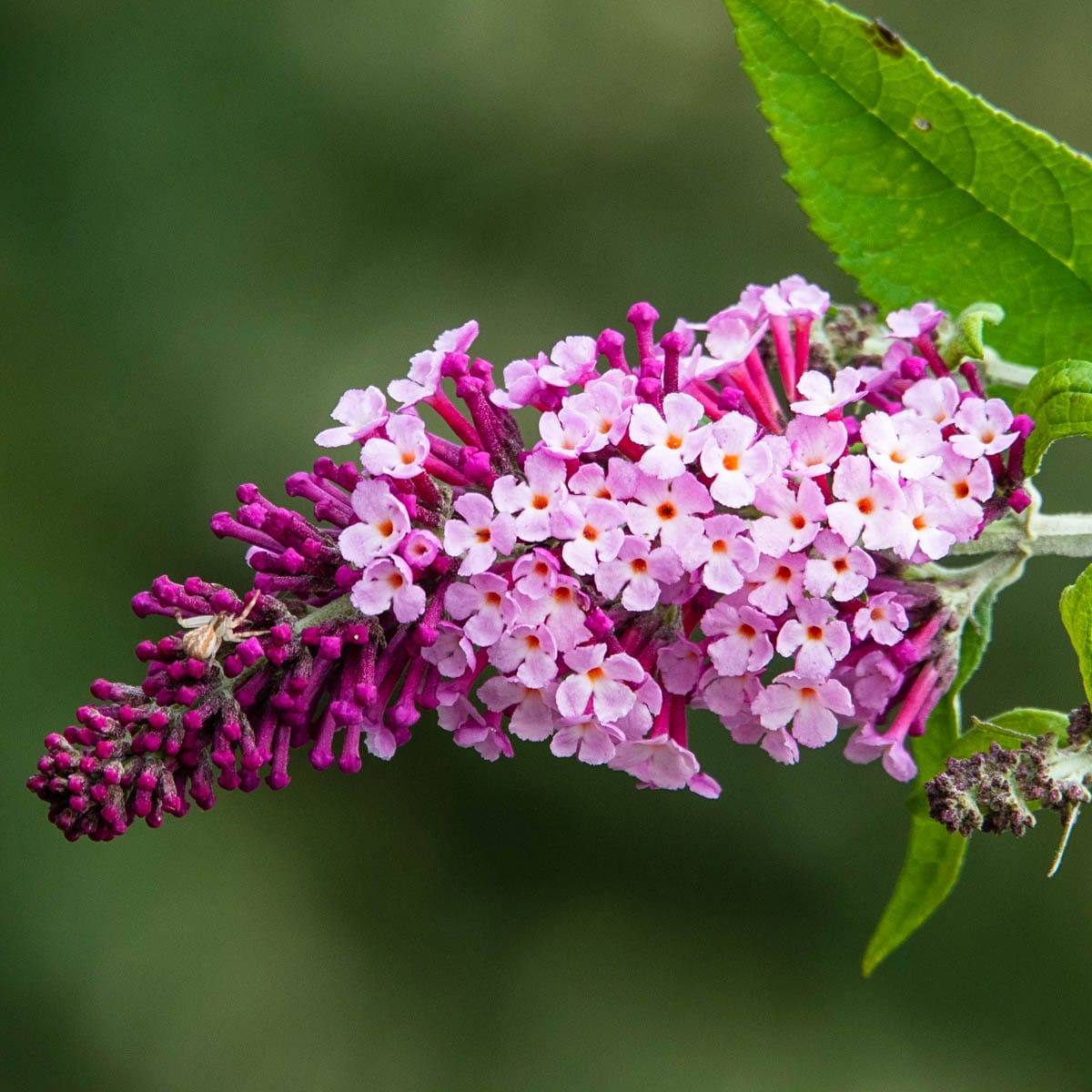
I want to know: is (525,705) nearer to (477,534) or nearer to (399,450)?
(477,534)

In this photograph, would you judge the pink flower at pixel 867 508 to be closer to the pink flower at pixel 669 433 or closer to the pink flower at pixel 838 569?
the pink flower at pixel 838 569

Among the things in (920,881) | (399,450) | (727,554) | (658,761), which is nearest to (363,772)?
(920,881)

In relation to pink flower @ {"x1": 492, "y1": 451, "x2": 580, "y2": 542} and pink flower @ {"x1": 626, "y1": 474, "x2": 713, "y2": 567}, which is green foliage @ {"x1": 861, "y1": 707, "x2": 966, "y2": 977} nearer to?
pink flower @ {"x1": 626, "y1": 474, "x2": 713, "y2": 567}

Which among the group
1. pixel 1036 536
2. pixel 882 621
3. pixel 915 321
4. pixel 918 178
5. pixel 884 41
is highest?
pixel 884 41

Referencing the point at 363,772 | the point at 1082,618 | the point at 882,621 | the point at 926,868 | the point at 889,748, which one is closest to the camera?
the point at 1082,618

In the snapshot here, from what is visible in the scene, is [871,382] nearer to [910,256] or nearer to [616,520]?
[910,256]

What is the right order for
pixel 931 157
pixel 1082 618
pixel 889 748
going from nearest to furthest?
1. pixel 1082 618
2. pixel 889 748
3. pixel 931 157

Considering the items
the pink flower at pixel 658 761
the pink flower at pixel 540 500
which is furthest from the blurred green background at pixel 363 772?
the pink flower at pixel 540 500
